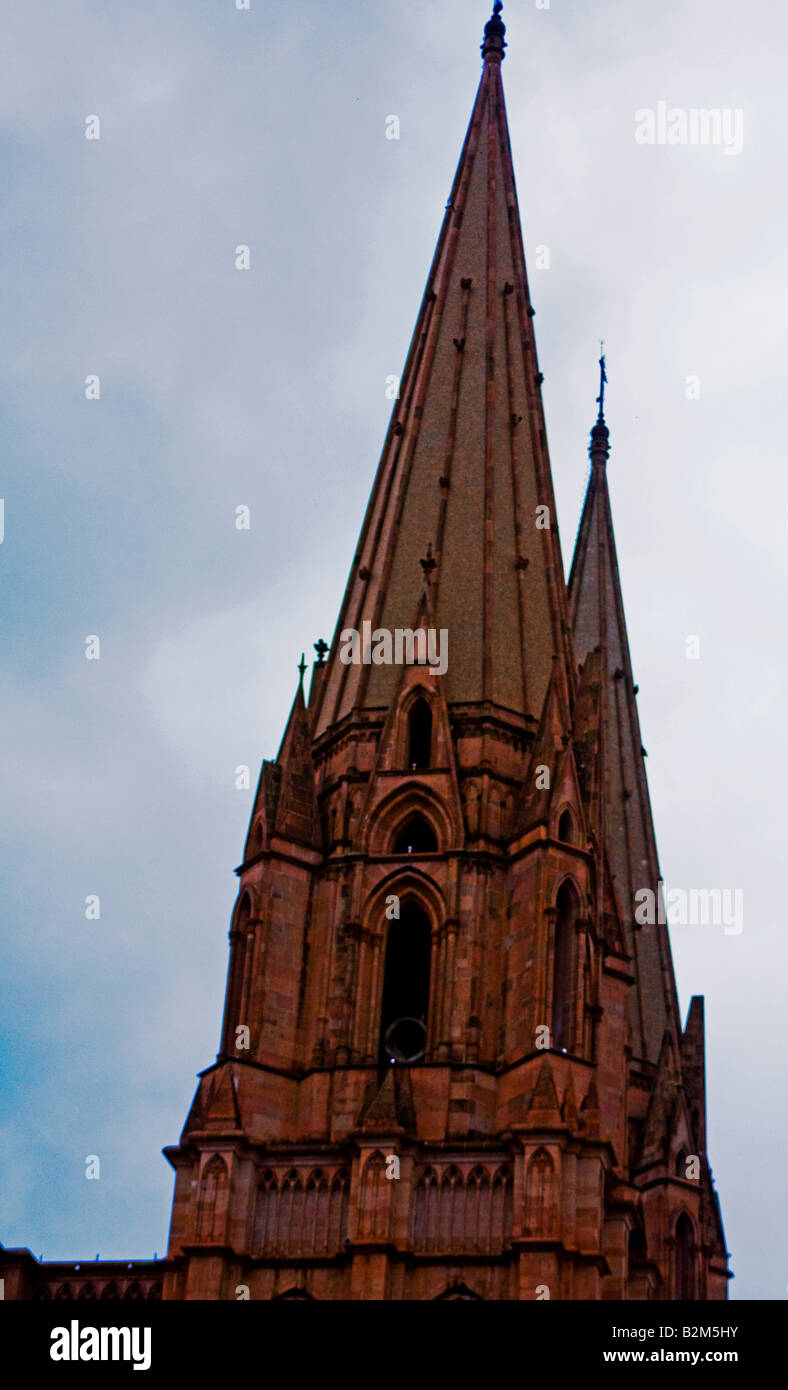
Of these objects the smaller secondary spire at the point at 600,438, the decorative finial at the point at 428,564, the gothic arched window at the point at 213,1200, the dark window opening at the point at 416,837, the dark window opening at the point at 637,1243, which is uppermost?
the smaller secondary spire at the point at 600,438

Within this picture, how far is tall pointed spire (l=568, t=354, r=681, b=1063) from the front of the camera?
78312mm

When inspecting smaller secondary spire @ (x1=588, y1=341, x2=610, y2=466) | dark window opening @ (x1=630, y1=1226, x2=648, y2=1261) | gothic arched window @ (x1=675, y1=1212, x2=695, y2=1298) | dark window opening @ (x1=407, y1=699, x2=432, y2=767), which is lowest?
dark window opening @ (x1=630, y1=1226, x2=648, y2=1261)

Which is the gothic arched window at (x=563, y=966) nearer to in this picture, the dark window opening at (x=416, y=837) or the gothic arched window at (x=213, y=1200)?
the dark window opening at (x=416, y=837)

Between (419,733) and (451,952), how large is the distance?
235 inches

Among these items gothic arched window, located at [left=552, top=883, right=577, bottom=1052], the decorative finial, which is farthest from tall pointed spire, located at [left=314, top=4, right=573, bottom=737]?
gothic arched window, located at [left=552, top=883, right=577, bottom=1052]

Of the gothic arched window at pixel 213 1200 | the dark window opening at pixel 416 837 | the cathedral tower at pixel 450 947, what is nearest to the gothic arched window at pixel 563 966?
the cathedral tower at pixel 450 947

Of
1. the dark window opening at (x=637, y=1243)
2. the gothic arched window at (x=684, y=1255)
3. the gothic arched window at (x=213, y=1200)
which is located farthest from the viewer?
the gothic arched window at (x=684, y=1255)

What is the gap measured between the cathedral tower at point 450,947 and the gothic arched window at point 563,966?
0.22 feet

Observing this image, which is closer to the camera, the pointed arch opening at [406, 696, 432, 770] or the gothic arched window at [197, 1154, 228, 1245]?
the gothic arched window at [197, 1154, 228, 1245]

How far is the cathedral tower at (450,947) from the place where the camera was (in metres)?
58.2

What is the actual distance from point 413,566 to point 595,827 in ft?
23.5

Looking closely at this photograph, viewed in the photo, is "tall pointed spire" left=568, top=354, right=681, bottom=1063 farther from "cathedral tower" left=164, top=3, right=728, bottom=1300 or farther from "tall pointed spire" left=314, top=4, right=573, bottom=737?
"tall pointed spire" left=314, top=4, right=573, bottom=737

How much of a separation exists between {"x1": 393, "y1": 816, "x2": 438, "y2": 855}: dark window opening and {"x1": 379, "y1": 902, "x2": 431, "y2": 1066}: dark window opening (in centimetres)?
147

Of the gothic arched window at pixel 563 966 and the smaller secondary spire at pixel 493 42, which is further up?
the smaller secondary spire at pixel 493 42
